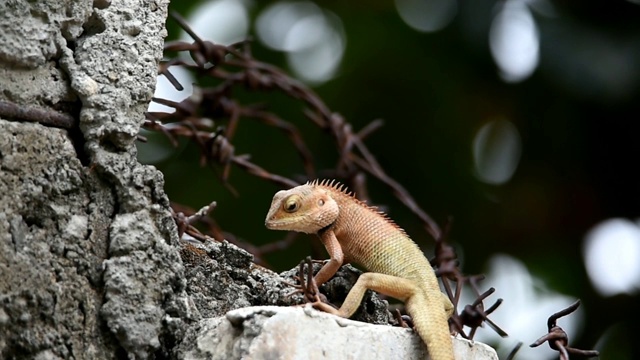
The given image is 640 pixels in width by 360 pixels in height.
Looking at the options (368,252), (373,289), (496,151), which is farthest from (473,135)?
(373,289)

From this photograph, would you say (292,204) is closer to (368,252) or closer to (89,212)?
(368,252)

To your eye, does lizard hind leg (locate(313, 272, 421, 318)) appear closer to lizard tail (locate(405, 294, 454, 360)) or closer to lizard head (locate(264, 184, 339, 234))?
lizard tail (locate(405, 294, 454, 360))

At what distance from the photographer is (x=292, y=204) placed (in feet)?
6.42

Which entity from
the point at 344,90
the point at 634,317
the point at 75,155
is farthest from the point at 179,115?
the point at 634,317

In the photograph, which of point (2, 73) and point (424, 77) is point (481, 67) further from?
point (2, 73)

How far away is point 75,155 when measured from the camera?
1643 millimetres

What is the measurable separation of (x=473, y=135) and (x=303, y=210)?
303 centimetres

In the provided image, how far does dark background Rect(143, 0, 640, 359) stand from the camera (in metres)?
4.54

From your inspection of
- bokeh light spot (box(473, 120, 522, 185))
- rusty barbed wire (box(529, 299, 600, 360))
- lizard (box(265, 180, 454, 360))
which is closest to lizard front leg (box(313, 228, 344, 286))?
lizard (box(265, 180, 454, 360))

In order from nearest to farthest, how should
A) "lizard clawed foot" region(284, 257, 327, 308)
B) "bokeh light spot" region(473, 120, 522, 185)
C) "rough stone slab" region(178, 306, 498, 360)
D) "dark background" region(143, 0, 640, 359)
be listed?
1. "rough stone slab" region(178, 306, 498, 360)
2. "lizard clawed foot" region(284, 257, 327, 308)
3. "dark background" region(143, 0, 640, 359)
4. "bokeh light spot" region(473, 120, 522, 185)

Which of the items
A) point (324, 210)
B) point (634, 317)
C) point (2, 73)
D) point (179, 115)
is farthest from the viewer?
point (634, 317)

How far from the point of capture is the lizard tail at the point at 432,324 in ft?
5.53

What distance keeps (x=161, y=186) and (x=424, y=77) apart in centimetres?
333

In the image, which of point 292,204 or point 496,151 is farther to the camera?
point 496,151
